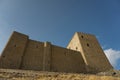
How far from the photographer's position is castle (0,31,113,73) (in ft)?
66.7

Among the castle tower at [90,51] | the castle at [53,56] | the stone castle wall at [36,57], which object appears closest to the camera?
the stone castle wall at [36,57]

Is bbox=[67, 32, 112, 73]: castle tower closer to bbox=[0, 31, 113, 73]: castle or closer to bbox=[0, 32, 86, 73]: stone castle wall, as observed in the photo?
bbox=[0, 31, 113, 73]: castle

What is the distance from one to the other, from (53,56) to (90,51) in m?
7.75

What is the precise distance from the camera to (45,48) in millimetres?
24094

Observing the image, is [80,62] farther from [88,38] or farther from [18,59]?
[18,59]

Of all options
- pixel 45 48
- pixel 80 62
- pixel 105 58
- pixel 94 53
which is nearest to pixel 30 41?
pixel 45 48

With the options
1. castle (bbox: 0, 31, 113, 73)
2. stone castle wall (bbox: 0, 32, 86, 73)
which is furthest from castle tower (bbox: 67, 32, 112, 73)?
stone castle wall (bbox: 0, 32, 86, 73)

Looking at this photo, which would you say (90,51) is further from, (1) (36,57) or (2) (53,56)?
(1) (36,57)

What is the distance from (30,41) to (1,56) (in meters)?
5.33

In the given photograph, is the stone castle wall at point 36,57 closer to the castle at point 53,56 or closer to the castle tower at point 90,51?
the castle at point 53,56

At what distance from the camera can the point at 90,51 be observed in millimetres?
29516

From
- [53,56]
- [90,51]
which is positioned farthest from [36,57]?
[90,51]

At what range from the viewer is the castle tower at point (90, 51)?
1073 inches

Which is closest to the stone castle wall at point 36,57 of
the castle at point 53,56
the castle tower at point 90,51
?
the castle at point 53,56
